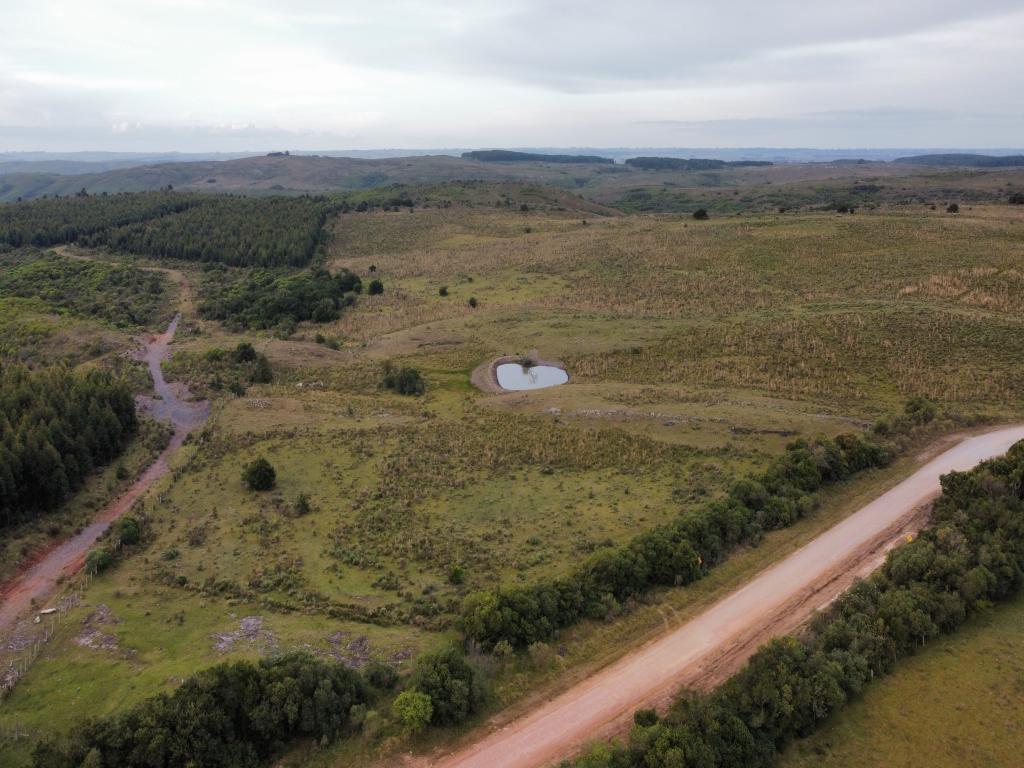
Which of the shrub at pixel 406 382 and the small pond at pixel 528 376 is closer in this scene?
the shrub at pixel 406 382

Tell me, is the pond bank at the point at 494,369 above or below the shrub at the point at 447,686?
above

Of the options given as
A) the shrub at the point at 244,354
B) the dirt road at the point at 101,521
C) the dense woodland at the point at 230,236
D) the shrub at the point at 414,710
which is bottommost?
the dirt road at the point at 101,521

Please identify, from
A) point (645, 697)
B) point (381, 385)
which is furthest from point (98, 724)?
point (381, 385)

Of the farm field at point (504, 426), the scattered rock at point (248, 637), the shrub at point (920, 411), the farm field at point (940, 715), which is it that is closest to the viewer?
the farm field at point (940, 715)

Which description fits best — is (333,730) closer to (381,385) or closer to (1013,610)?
(1013,610)

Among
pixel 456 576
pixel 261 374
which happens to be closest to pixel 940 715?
pixel 456 576

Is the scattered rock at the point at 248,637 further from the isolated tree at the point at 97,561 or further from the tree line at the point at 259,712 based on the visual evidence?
the isolated tree at the point at 97,561

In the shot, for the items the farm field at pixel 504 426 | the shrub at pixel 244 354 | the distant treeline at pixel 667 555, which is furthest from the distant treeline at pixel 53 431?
the distant treeline at pixel 667 555
